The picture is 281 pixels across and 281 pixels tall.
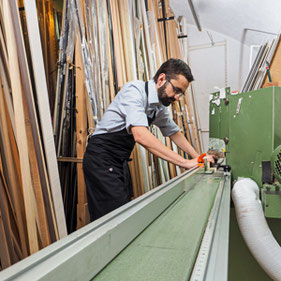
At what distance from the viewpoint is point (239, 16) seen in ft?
11.8

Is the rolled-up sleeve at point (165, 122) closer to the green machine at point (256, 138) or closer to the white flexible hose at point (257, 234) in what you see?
the green machine at point (256, 138)

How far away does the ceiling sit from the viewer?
3113 millimetres

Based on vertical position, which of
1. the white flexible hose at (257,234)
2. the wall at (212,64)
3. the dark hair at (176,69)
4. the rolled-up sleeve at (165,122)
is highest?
the wall at (212,64)

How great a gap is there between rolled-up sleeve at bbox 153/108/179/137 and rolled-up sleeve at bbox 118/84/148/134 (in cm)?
40

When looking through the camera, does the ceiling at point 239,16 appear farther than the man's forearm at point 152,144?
Yes

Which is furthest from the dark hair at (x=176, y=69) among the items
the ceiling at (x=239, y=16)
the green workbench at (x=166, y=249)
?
the ceiling at (x=239, y=16)

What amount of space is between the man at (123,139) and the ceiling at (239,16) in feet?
4.89

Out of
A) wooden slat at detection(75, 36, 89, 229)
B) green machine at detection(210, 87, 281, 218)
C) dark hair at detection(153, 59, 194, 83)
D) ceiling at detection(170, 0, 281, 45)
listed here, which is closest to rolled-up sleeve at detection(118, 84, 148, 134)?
dark hair at detection(153, 59, 194, 83)

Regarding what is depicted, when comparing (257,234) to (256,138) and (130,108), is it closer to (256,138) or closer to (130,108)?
(256,138)

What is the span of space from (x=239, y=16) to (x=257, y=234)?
3634 millimetres

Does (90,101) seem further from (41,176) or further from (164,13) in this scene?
(164,13)

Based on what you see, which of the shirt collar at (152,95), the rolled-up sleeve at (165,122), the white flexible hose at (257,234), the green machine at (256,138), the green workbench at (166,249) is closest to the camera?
the green workbench at (166,249)

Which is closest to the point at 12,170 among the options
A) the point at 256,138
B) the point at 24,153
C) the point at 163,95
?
the point at 24,153

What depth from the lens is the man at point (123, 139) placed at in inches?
53.2
